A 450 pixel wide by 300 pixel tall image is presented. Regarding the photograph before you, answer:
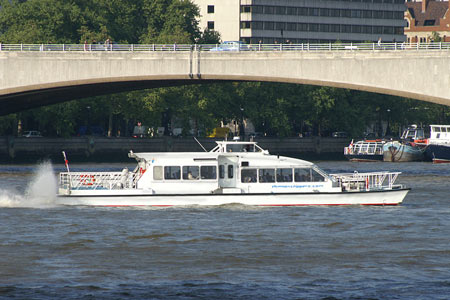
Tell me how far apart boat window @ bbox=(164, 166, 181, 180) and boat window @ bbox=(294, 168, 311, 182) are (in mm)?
5616

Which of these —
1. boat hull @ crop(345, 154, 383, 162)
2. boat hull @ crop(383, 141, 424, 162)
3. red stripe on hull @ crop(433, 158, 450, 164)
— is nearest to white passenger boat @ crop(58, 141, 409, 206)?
red stripe on hull @ crop(433, 158, 450, 164)

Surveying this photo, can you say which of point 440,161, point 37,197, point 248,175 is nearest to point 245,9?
point 440,161

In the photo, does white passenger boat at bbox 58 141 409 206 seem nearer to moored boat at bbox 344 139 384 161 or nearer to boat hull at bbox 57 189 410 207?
boat hull at bbox 57 189 410 207

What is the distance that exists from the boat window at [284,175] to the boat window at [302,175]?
11.3 inches

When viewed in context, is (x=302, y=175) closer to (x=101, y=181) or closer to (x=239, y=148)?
(x=239, y=148)

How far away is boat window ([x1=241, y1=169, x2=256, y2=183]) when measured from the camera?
4450 centimetres

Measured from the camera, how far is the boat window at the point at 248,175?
44500 millimetres

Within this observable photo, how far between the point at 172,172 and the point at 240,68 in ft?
107

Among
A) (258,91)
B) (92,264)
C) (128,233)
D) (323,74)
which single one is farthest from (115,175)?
(258,91)


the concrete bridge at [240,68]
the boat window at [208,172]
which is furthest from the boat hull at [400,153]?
the boat window at [208,172]

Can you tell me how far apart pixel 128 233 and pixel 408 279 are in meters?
12.9

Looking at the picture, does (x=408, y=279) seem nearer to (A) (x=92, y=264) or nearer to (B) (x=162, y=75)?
(A) (x=92, y=264)

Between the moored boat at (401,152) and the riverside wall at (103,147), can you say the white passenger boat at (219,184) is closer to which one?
the riverside wall at (103,147)

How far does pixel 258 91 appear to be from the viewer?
4818 inches
